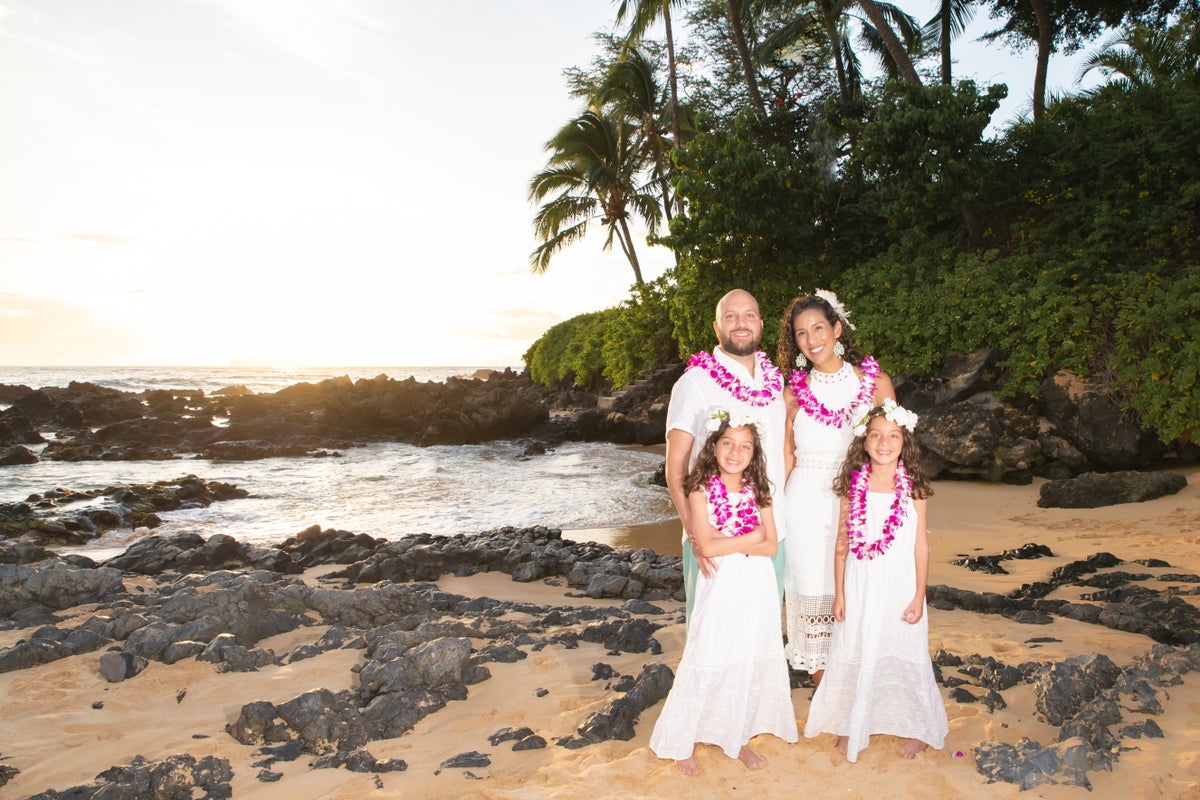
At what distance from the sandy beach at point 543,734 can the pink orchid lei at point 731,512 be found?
3.44ft

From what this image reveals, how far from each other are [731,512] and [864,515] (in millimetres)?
639

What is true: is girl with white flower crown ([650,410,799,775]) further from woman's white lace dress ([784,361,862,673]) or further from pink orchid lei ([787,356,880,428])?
pink orchid lei ([787,356,880,428])

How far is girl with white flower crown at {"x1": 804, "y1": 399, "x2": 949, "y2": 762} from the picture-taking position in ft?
10.9

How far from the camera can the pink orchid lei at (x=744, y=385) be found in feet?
11.7

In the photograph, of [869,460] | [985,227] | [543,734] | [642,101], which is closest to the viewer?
[869,460]

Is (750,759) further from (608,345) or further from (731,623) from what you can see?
(608,345)

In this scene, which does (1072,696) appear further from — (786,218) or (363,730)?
(786,218)

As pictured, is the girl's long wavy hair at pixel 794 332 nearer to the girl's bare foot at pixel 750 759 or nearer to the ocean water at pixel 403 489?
the girl's bare foot at pixel 750 759

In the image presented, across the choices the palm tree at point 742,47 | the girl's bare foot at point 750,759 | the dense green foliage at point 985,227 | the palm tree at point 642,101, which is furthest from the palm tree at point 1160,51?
the girl's bare foot at point 750,759

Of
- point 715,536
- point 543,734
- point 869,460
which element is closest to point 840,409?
point 869,460

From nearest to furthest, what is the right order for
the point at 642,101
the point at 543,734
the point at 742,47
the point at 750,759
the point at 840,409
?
1. the point at 750,759
2. the point at 543,734
3. the point at 840,409
4. the point at 742,47
5. the point at 642,101

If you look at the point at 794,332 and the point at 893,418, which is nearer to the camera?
the point at 893,418

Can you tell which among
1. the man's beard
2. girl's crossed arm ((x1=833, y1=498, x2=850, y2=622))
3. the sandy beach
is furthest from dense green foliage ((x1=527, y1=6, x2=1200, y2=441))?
the man's beard

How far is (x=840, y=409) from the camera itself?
3838mm
